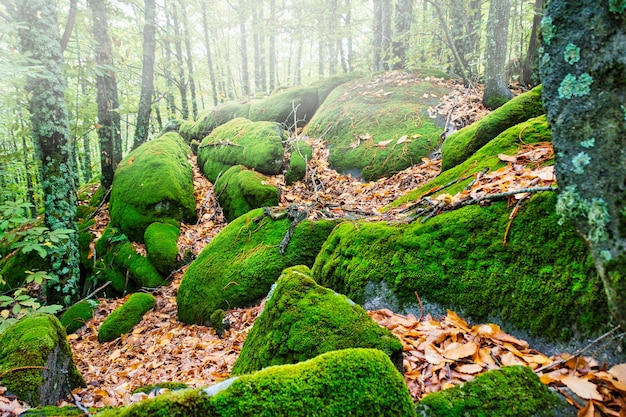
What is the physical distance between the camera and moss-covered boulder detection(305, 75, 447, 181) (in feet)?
21.8

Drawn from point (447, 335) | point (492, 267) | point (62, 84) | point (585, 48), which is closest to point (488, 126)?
point (492, 267)

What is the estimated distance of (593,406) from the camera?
154 centimetres

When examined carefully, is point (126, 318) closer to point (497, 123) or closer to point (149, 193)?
point (149, 193)

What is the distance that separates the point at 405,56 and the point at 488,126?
6886 millimetres

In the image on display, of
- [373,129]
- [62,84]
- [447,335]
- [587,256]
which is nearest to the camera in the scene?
[587,256]

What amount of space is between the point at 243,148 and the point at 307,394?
25.2 ft

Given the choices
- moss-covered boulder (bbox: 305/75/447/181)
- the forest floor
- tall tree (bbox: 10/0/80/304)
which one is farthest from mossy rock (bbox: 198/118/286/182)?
tall tree (bbox: 10/0/80/304)

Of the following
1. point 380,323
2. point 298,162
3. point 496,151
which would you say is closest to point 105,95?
point 298,162

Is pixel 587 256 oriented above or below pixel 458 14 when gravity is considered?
below

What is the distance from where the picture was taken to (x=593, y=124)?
1204 mm

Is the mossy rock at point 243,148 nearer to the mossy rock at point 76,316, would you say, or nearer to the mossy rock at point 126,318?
the mossy rock at point 126,318

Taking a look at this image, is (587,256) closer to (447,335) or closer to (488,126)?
(447,335)

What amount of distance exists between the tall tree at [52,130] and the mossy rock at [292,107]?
220 inches

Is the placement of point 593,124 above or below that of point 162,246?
above
